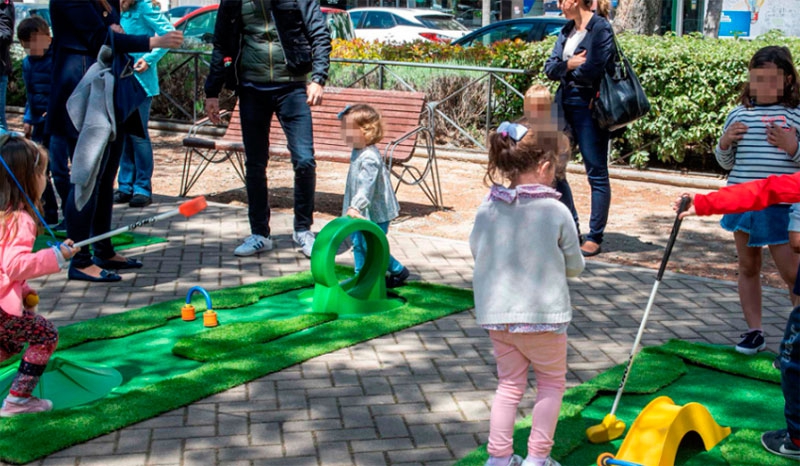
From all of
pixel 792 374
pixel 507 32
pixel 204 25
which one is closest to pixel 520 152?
pixel 792 374

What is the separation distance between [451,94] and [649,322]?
657 cm

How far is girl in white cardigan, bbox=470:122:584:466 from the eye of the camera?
3.53 metres

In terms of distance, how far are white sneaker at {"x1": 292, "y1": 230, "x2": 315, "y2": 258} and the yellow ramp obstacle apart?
3.75m

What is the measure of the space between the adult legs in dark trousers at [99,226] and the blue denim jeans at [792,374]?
14.2 feet

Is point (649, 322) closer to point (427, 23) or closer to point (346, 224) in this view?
point (346, 224)

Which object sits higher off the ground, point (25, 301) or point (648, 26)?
point (648, 26)

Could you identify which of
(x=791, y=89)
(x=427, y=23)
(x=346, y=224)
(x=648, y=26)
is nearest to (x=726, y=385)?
(x=791, y=89)

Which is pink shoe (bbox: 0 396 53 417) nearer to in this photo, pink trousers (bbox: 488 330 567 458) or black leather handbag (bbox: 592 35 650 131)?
pink trousers (bbox: 488 330 567 458)

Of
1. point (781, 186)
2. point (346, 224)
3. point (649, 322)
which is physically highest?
point (781, 186)

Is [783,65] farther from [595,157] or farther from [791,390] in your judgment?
[595,157]

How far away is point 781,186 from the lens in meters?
3.83

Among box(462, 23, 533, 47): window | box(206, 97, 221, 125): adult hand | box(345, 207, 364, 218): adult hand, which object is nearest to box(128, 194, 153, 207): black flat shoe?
box(206, 97, 221, 125): adult hand

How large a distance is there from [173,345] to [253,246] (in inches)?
80.4

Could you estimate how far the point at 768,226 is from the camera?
495 cm
